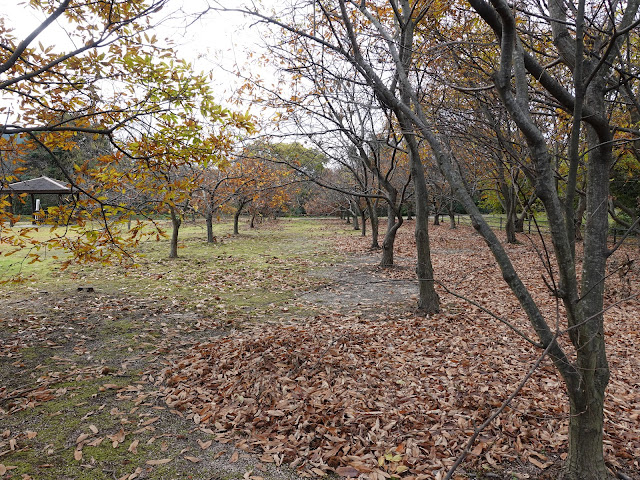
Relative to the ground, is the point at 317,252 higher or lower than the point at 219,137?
lower

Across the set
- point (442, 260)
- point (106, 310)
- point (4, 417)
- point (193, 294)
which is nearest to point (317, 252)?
point (442, 260)

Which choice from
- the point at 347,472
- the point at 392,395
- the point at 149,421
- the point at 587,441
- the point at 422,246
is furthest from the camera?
the point at 422,246

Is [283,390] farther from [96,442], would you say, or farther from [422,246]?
[422,246]

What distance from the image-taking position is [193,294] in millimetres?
8336

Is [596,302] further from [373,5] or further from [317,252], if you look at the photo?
[317,252]

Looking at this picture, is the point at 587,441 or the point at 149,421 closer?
the point at 587,441

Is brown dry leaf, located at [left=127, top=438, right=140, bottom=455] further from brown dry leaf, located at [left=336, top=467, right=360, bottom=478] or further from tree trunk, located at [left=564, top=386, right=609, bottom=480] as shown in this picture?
tree trunk, located at [left=564, top=386, right=609, bottom=480]

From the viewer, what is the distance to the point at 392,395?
3.93 m

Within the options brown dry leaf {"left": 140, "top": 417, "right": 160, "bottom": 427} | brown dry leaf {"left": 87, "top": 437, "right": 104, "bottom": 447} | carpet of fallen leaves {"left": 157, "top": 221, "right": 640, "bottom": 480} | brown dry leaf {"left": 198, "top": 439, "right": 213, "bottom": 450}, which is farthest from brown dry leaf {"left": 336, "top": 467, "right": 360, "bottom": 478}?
brown dry leaf {"left": 87, "top": 437, "right": 104, "bottom": 447}

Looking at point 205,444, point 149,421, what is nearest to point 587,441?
point 205,444

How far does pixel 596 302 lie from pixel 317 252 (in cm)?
1263

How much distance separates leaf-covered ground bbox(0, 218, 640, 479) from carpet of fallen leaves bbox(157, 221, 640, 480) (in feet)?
0.05

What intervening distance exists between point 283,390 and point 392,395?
1.19 metres

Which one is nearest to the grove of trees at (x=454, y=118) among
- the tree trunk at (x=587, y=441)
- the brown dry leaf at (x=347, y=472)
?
the tree trunk at (x=587, y=441)
